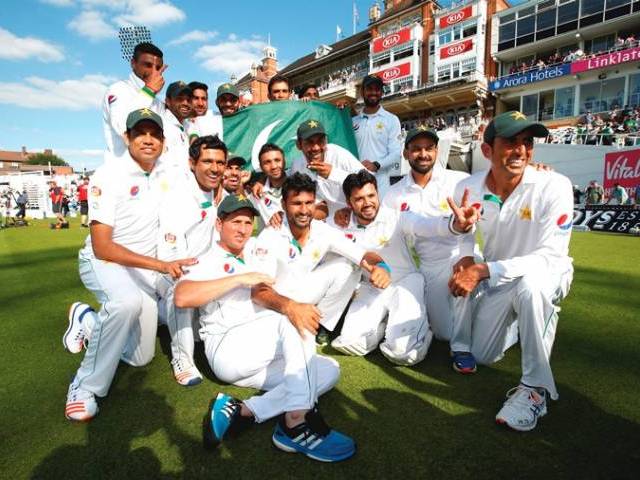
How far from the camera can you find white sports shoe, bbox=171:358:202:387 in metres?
3.00

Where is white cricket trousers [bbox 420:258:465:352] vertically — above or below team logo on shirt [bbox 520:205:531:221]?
below

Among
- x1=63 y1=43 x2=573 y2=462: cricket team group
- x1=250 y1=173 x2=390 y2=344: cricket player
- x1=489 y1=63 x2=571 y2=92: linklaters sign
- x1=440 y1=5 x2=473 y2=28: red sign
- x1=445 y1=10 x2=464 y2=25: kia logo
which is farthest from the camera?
x1=445 y1=10 x2=464 y2=25: kia logo

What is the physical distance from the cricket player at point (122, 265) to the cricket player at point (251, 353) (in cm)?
34

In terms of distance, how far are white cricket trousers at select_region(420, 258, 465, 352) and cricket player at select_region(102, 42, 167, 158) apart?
3786 mm

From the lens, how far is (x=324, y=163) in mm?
4574

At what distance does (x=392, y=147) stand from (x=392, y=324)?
3.58 m

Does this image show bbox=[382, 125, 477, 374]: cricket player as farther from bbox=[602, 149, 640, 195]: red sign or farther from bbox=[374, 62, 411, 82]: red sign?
bbox=[374, 62, 411, 82]: red sign

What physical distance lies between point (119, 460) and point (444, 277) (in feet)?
10.3

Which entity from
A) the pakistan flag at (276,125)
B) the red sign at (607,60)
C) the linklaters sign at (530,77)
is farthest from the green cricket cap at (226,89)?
the linklaters sign at (530,77)

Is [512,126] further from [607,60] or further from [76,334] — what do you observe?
[607,60]

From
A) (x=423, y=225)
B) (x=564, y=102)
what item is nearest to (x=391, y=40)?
(x=564, y=102)

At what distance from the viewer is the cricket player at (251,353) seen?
2.20 meters

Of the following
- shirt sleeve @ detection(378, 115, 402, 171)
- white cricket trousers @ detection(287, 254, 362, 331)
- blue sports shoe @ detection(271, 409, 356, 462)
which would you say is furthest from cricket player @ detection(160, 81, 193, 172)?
blue sports shoe @ detection(271, 409, 356, 462)

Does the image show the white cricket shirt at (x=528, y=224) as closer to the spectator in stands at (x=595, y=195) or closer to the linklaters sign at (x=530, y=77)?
the spectator in stands at (x=595, y=195)
